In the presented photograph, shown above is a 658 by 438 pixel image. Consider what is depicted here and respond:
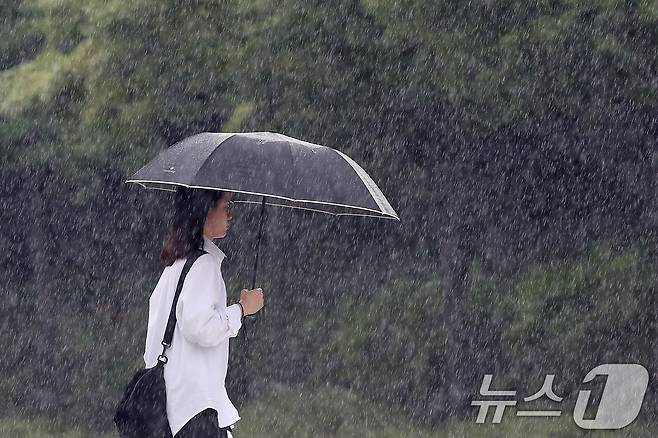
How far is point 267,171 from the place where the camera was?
444cm

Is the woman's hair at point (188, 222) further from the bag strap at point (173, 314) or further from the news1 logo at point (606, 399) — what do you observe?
the news1 logo at point (606, 399)

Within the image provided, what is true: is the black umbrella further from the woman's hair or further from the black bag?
the black bag

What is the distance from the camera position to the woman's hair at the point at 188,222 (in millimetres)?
4223

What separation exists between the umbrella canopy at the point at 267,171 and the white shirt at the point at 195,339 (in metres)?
0.29

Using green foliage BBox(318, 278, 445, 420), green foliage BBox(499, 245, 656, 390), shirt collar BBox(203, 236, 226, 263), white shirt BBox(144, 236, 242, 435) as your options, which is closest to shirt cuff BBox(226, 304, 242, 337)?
white shirt BBox(144, 236, 242, 435)

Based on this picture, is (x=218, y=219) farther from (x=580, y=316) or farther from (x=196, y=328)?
(x=580, y=316)

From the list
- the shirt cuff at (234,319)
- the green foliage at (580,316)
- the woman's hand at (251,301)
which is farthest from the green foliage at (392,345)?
the shirt cuff at (234,319)

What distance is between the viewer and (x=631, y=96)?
37.2 ft

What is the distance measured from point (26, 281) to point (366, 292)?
16.5 ft

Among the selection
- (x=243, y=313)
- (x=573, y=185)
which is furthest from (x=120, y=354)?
(x=243, y=313)

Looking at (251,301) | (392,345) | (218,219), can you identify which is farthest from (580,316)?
(218,219)

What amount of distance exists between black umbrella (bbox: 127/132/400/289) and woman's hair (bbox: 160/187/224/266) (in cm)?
6

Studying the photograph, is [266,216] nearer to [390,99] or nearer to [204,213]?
[390,99]

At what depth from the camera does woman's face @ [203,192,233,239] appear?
14.1 feet
